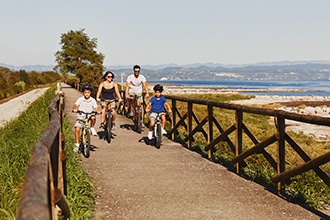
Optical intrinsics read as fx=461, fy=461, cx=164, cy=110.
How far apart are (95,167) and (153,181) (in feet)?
5.20

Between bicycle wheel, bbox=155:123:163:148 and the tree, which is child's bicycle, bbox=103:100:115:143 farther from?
the tree

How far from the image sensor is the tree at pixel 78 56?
247 feet

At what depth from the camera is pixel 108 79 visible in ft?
38.8

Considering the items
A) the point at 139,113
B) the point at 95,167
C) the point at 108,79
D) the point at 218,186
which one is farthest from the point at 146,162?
the point at 139,113

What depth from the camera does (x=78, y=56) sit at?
7656 centimetres

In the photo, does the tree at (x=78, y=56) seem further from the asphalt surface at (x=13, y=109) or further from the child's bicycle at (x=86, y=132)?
the child's bicycle at (x=86, y=132)

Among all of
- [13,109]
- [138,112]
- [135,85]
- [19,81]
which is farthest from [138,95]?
[19,81]

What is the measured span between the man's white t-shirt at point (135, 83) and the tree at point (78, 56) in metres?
60.0

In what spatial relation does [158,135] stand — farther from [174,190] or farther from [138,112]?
[174,190]

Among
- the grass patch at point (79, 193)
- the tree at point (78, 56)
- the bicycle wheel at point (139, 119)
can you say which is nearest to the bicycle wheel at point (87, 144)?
the grass patch at point (79, 193)

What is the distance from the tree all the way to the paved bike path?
64.5 metres

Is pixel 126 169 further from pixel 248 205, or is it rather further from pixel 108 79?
pixel 108 79

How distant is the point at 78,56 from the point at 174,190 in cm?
7183

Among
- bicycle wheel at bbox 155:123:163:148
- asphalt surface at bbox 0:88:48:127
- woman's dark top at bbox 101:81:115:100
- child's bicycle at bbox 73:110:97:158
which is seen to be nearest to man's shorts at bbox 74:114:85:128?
child's bicycle at bbox 73:110:97:158
